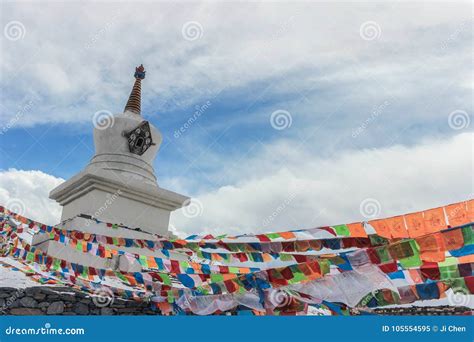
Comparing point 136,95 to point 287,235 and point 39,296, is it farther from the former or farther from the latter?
point 287,235

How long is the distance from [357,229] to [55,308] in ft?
12.6

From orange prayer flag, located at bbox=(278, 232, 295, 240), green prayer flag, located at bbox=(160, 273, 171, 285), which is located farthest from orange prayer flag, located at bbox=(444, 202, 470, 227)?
green prayer flag, located at bbox=(160, 273, 171, 285)

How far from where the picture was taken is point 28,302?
18.6 feet

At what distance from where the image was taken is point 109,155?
12.6 metres

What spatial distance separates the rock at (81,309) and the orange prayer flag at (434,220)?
4178 mm

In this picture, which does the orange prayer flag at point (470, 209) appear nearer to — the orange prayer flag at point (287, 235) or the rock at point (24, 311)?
the orange prayer flag at point (287, 235)

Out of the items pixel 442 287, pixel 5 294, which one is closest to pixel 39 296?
pixel 5 294

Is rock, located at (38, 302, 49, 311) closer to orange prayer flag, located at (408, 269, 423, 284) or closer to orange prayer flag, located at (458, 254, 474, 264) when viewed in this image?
orange prayer flag, located at (408, 269, 423, 284)

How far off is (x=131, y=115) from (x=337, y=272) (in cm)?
1048

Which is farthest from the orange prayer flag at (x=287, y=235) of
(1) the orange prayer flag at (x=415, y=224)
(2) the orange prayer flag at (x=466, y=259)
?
(2) the orange prayer flag at (x=466, y=259)

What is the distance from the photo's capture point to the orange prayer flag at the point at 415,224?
4.25 meters

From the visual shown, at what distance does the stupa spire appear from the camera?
1403 cm

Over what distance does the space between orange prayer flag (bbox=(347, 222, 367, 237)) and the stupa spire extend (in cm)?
1046

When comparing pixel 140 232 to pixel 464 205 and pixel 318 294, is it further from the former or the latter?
pixel 464 205
